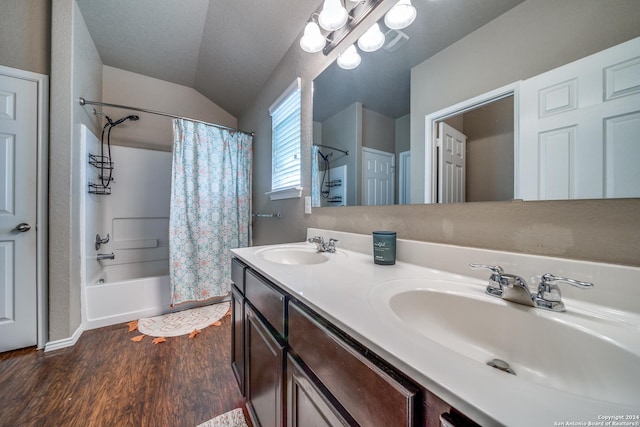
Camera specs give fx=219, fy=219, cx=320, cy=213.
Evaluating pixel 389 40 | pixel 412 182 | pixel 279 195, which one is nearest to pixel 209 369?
pixel 279 195

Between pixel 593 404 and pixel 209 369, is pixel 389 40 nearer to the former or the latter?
pixel 593 404

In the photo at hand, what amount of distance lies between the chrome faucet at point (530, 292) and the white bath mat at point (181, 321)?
6.65ft

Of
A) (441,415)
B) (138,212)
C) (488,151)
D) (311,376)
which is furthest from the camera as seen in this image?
(138,212)

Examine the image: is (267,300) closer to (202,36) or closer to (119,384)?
(119,384)

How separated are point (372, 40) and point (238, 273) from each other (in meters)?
1.32

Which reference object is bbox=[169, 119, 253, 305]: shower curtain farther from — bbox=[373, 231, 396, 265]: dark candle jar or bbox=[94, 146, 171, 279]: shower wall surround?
bbox=[373, 231, 396, 265]: dark candle jar

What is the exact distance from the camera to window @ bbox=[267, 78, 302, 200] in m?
1.69

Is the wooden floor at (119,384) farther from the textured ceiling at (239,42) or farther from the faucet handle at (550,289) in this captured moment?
the textured ceiling at (239,42)

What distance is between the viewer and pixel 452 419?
0.86ft

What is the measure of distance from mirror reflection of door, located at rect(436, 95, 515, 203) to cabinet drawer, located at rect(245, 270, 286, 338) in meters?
0.71

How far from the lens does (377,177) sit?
111 centimetres

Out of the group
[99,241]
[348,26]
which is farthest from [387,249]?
[99,241]

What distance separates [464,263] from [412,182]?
0.38m

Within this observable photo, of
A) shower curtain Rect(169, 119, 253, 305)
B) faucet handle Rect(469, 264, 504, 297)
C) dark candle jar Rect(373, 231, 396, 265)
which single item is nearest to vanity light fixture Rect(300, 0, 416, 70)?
dark candle jar Rect(373, 231, 396, 265)
